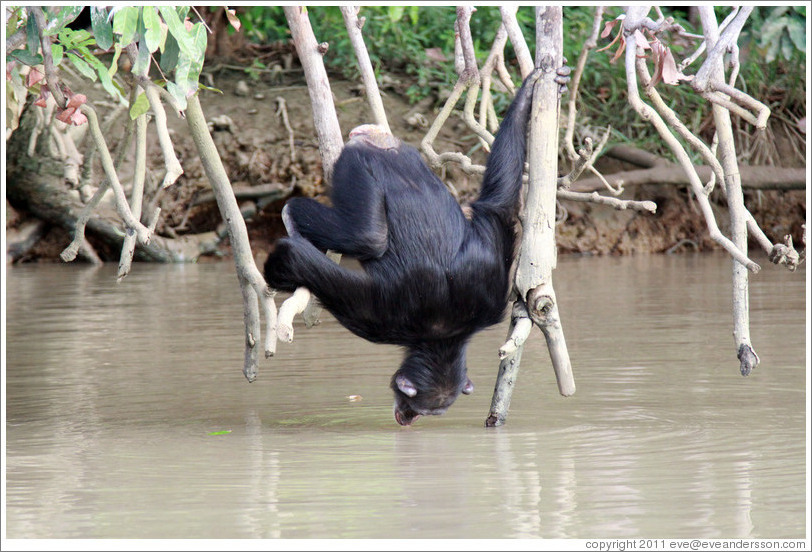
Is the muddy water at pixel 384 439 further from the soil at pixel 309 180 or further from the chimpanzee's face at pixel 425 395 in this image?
the soil at pixel 309 180

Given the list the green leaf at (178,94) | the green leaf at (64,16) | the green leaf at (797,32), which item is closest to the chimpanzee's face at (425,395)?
the green leaf at (178,94)

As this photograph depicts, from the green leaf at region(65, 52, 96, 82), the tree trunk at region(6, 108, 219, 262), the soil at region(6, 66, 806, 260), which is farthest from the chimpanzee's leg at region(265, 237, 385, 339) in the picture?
the soil at region(6, 66, 806, 260)

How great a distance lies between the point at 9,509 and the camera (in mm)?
3887

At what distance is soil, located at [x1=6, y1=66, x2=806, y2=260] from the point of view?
16156mm

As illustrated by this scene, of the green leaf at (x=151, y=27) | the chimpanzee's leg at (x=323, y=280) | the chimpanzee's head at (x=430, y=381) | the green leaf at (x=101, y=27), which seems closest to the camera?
the green leaf at (x=151, y=27)

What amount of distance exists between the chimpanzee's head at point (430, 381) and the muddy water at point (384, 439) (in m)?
0.18

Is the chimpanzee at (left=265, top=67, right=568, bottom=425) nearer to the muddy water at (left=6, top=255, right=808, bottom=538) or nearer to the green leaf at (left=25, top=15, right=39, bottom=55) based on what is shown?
the muddy water at (left=6, top=255, right=808, bottom=538)

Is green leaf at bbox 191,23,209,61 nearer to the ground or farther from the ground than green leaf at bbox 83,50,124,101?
farther from the ground

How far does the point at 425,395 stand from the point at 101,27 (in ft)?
6.51

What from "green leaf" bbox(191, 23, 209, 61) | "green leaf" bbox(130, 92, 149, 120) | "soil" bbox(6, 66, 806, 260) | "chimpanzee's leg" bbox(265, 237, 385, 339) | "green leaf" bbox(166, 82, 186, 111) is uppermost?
"green leaf" bbox(191, 23, 209, 61)

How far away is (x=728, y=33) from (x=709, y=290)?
7.10 metres

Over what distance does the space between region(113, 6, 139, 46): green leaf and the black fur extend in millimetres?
936

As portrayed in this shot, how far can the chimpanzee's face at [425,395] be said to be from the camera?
4.81 meters

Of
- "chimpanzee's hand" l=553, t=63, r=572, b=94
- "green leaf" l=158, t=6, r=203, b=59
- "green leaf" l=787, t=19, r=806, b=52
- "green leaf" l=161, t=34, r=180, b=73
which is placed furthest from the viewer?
"green leaf" l=787, t=19, r=806, b=52
